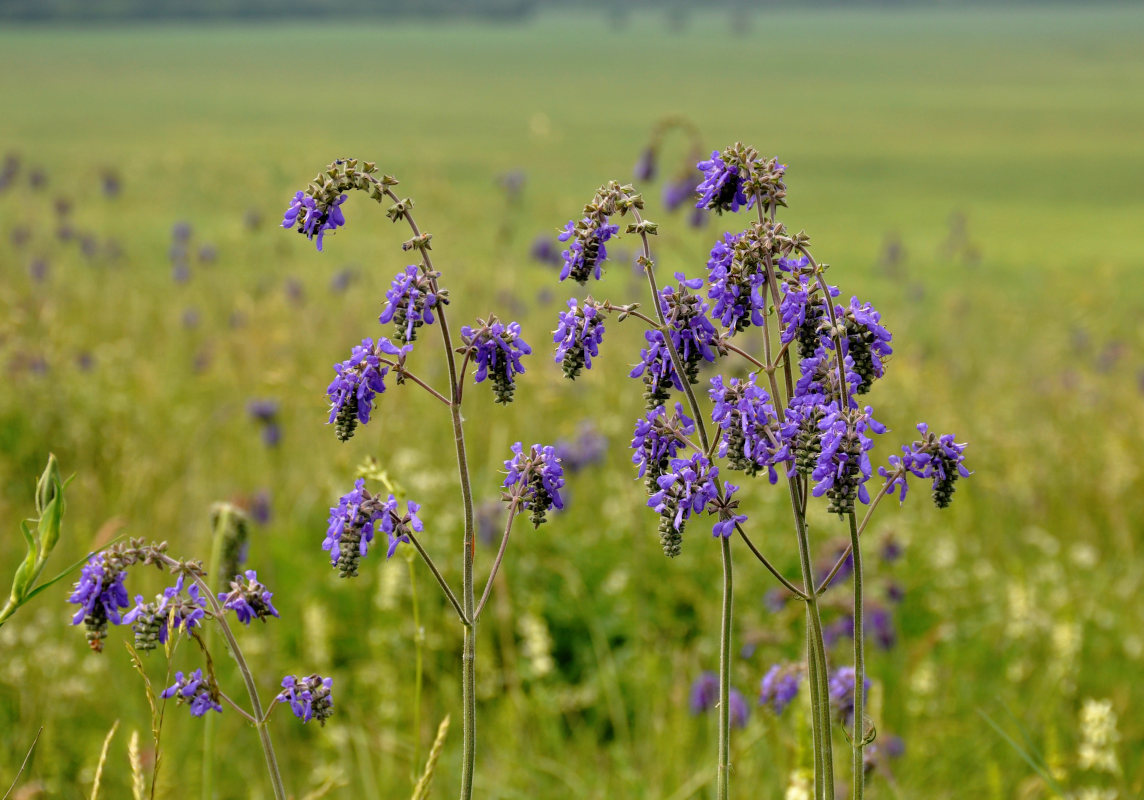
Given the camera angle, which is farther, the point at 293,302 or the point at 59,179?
the point at 59,179

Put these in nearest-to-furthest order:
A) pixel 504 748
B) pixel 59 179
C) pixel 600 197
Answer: pixel 600 197, pixel 504 748, pixel 59 179

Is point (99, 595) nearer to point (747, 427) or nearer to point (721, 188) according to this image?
point (747, 427)

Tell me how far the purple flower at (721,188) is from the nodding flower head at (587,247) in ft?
0.51

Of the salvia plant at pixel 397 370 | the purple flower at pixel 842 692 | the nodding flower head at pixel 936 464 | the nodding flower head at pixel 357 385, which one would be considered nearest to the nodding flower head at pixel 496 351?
the salvia plant at pixel 397 370

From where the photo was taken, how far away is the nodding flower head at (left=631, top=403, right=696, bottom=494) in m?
1.62

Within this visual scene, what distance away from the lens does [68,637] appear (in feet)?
13.3

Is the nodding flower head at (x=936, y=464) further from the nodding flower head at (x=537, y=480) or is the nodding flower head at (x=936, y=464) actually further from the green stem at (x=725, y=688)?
the nodding flower head at (x=537, y=480)

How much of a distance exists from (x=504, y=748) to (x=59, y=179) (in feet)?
47.8

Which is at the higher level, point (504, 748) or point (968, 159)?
point (968, 159)

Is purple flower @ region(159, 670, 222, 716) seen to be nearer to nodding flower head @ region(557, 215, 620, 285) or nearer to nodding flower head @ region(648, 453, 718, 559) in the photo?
nodding flower head @ region(648, 453, 718, 559)

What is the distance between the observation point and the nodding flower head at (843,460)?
1.37 m

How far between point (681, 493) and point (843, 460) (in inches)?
10.0

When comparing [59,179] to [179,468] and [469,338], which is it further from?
[469,338]

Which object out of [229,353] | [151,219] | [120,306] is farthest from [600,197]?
[151,219]
